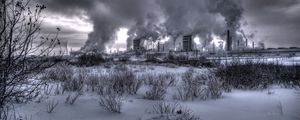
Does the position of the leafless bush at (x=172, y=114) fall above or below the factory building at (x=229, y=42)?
below

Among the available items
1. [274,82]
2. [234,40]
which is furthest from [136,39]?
[274,82]

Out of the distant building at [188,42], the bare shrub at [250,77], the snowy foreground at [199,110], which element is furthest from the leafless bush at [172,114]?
the distant building at [188,42]

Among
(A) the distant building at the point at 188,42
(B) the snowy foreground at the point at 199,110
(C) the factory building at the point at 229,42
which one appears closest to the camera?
(B) the snowy foreground at the point at 199,110

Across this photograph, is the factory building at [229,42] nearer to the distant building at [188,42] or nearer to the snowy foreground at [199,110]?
the distant building at [188,42]

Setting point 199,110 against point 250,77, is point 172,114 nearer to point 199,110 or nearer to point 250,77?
point 199,110

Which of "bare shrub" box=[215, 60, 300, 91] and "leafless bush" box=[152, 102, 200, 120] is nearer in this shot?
"leafless bush" box=[152, 102, 200, 120]

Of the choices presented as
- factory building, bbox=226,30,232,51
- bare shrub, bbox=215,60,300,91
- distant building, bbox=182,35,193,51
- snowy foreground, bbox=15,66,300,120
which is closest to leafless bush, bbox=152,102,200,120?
snowy foreground, bbox=15,66,300,120

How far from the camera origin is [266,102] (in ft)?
16.3

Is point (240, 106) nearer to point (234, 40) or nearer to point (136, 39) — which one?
point (234, 40)

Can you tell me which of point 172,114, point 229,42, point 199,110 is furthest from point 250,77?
point 229,42

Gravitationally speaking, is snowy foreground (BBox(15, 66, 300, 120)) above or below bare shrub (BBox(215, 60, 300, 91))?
below

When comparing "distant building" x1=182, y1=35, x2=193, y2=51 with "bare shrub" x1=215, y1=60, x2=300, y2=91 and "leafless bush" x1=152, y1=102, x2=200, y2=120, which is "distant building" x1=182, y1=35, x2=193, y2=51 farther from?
"leafless bush" x1=152, y1=102, x2=200, y2=120

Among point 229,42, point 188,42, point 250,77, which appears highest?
point 188,42

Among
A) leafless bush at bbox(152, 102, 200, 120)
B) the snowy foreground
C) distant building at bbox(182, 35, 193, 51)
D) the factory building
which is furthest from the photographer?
distant building at bbox(182, 35, 193, 51)
